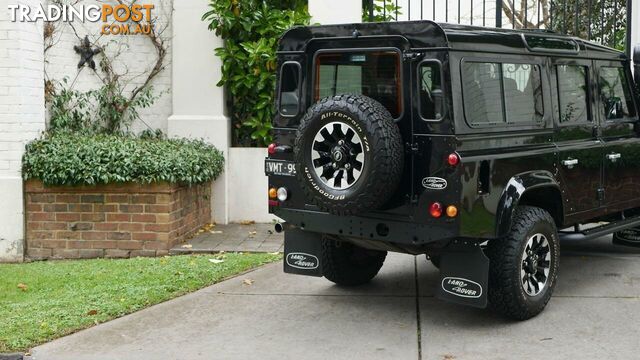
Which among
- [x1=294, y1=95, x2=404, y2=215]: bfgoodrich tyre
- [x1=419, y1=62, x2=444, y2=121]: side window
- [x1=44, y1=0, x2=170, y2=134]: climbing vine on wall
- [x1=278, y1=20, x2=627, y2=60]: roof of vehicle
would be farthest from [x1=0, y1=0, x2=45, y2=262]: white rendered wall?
[x1=419, y1=62, x2=444, y2=121]: side window

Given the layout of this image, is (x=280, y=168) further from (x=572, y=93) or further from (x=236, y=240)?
(x=236, y=240)

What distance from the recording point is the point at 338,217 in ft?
20.0

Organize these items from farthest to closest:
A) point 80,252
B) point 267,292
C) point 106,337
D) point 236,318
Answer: point 80,252 → point 267,292 → point 236,318 → point 106,337

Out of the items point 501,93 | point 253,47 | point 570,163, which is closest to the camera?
point 501,93

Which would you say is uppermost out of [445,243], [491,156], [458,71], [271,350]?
[458,71]

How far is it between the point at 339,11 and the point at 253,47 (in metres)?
1.12

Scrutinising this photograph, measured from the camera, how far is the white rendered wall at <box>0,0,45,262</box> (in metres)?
8.88

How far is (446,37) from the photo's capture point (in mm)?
5586

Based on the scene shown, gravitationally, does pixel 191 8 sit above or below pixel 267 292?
above

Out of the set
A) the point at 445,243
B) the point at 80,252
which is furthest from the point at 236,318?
the point at 80,252

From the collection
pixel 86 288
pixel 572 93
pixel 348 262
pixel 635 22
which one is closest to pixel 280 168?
pixel 348 262

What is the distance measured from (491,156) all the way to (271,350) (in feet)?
6.57

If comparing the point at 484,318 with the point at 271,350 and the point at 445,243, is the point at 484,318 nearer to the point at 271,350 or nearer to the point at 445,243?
the point at 445,243

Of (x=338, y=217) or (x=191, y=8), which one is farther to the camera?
(x=191, y=8)
